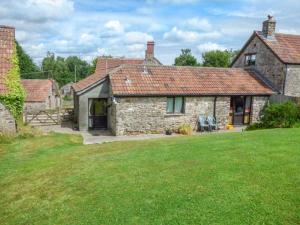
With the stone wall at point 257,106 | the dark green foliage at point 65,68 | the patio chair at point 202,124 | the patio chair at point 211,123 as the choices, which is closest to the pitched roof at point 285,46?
the stone wall at point 257,106

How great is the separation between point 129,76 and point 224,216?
1640cm

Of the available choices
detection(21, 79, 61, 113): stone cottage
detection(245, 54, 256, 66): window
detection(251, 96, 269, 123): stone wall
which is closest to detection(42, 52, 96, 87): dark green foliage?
detection(21, 79, 61, 113): stone cottage

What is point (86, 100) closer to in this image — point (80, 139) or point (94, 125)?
point (94, 125)

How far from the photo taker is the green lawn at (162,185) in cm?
709

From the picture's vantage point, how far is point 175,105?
2194 cm

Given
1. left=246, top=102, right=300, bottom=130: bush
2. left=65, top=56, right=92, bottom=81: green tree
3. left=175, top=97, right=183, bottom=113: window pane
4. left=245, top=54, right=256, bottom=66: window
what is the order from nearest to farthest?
left=246, top=102, right=300, bottom=130: bush
left=175, top=97, right=183, bottom=113: window pane
left=245, top=54, right=256, bottom=66: window
left=65, top=56, right=92, bottom=81: green tree

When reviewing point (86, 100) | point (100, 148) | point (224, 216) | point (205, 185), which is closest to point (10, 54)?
point (86, 100)

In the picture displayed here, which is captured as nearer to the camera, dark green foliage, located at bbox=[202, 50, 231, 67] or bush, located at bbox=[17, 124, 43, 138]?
bush, located at bbox=[17, 124, 43, 138]

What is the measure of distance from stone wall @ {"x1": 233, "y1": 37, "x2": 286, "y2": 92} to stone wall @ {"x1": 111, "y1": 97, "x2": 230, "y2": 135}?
18.6ft

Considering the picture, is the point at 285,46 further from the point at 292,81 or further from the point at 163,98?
the point at 163,98

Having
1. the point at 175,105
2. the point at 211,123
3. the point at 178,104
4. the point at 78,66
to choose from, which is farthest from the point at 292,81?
the point at 78,66

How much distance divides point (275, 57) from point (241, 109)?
17.4 ft

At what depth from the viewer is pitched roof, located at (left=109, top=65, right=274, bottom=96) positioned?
21156 millimetres

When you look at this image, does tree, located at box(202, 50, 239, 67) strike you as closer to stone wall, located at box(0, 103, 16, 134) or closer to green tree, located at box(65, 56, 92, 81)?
green tree, located at box(65, 56, 92, 81)
